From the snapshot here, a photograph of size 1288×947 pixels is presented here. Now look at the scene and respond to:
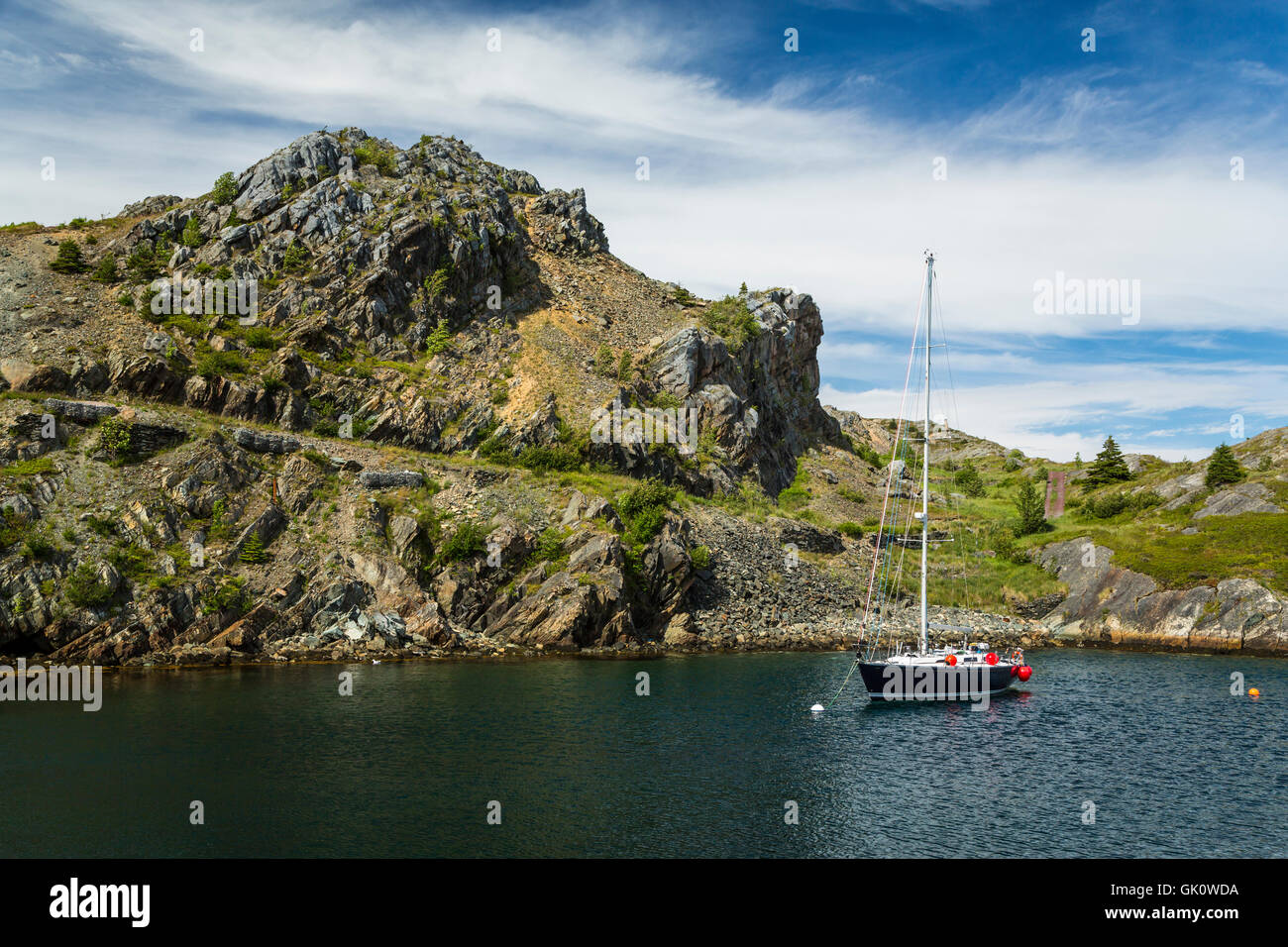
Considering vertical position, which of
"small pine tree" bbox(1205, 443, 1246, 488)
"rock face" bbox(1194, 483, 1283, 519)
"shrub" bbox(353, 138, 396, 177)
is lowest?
"rock face" bbox(1194, 483, 1283, 519)

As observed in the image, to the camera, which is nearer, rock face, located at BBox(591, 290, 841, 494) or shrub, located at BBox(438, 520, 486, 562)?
shrub, located at BBox(438, 520, 486, 562)

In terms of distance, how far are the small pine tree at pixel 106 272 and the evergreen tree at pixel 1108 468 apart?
139950 mm

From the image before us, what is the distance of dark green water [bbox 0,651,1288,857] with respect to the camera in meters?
31.5

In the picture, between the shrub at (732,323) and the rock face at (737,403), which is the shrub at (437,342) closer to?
the rock face at (737,403)

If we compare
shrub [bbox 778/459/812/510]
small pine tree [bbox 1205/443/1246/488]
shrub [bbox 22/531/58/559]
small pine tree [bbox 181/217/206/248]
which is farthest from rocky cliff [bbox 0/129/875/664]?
small pine tree [bbox 1205/443/1246/488]

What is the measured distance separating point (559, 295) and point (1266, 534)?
9454 cm

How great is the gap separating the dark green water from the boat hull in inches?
52.1

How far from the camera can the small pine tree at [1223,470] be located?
109 meters

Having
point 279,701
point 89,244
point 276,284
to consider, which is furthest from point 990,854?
point 89,244

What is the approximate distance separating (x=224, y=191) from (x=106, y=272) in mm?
18989

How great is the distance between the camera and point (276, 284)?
3971 inches

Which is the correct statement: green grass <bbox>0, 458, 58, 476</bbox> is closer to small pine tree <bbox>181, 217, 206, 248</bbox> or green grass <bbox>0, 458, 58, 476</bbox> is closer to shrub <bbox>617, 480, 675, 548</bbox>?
small pine tree <bbox>181, 217, 206, 248</bbox>

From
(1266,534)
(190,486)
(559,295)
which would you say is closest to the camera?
(190,486)
